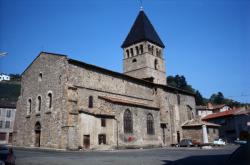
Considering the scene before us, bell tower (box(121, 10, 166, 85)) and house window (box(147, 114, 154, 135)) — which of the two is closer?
house window (box(147, 114, 154, 135))

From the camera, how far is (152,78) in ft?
137

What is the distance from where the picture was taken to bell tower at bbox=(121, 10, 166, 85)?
43781 mm

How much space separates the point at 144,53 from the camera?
4416 cm

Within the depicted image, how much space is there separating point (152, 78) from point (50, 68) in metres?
18.8

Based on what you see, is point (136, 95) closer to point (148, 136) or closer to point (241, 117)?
point (148, 136)

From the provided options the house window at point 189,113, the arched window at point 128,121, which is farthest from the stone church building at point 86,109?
the house window at point 189,113

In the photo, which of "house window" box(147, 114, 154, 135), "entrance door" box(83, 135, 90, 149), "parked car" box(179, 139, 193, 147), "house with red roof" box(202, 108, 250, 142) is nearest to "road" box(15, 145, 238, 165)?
"entrance door" box(83, 135, 90, 149)

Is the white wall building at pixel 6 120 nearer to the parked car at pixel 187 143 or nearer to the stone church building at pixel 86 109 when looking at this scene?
the stone church building at pixel 86 109

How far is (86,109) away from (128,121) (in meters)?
5.62

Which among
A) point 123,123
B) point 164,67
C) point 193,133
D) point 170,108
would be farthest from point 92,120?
point 164,67

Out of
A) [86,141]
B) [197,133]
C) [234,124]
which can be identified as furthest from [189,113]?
[86,141]

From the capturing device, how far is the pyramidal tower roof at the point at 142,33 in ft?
150

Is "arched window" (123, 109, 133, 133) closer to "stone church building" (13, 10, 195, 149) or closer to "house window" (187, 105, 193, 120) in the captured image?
"stone church building" (13, 10, 195, 149)

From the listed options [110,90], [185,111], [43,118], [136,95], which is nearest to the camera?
[43,118]
